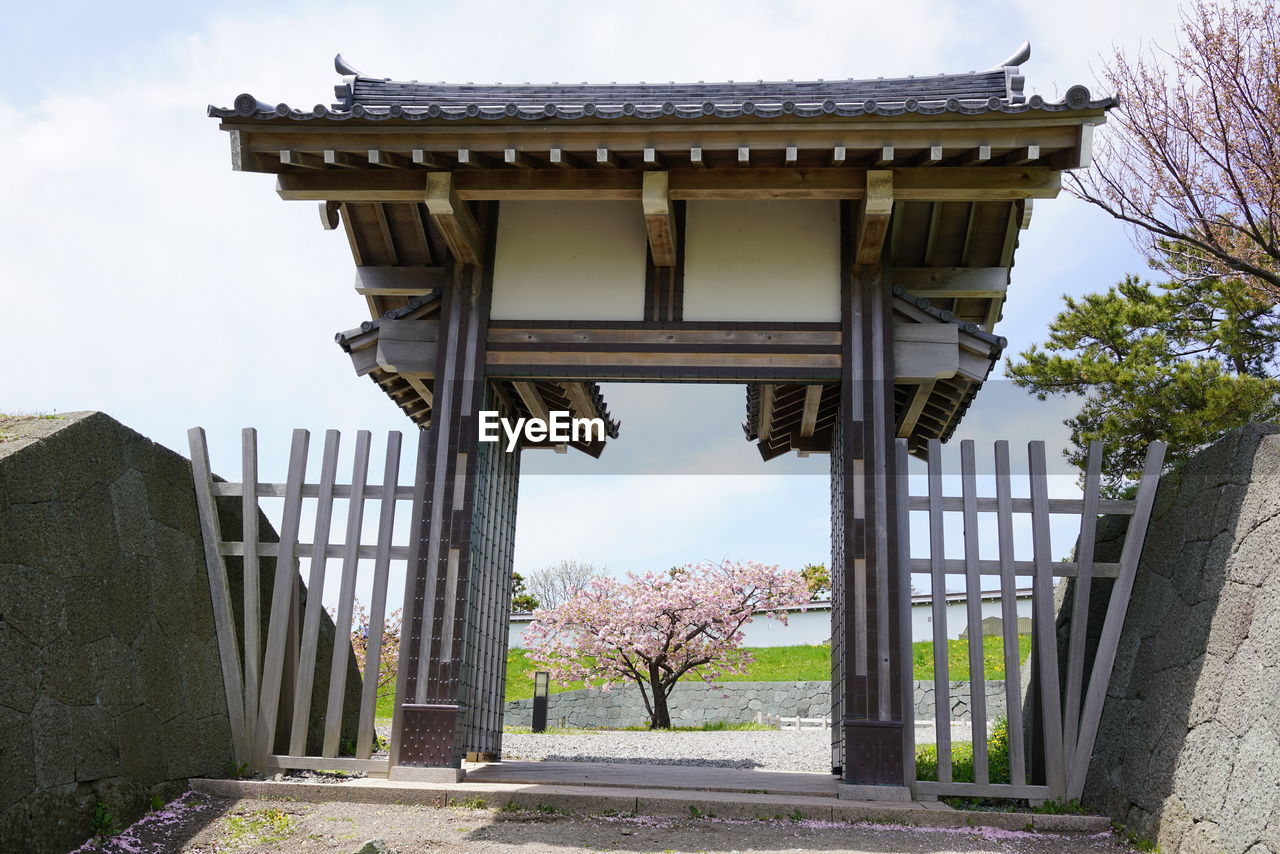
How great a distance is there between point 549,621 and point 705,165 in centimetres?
1531

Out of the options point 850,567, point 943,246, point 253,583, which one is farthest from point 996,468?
point 253,583

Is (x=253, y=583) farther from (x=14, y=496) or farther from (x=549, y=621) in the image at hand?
(x=549, y=621)

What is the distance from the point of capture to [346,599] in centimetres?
569

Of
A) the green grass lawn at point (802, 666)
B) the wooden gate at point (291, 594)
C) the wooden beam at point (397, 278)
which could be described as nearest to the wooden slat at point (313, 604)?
the wooden gate at point (291, 594)

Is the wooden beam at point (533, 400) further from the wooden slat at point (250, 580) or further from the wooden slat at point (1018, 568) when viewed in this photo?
the wooden slat at point (1018, 568)

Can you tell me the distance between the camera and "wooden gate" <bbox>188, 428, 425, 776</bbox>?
5.66m

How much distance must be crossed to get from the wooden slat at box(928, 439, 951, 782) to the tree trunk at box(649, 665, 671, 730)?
11.9 m

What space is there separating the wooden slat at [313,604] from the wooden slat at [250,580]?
0.82 ft

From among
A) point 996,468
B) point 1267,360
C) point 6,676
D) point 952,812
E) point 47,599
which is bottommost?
point 952,812

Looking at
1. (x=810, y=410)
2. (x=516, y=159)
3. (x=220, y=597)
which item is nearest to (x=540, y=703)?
(x=810, y=410)

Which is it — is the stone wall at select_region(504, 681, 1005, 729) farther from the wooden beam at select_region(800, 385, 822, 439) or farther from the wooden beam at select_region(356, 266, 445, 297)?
the wooden beam at select_region(356, 266, 445, 297)

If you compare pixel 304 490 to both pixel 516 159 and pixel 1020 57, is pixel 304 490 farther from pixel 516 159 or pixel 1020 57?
pixel 1020 57

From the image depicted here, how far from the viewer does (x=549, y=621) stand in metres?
19.7

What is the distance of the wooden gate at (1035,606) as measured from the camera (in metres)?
5.25
